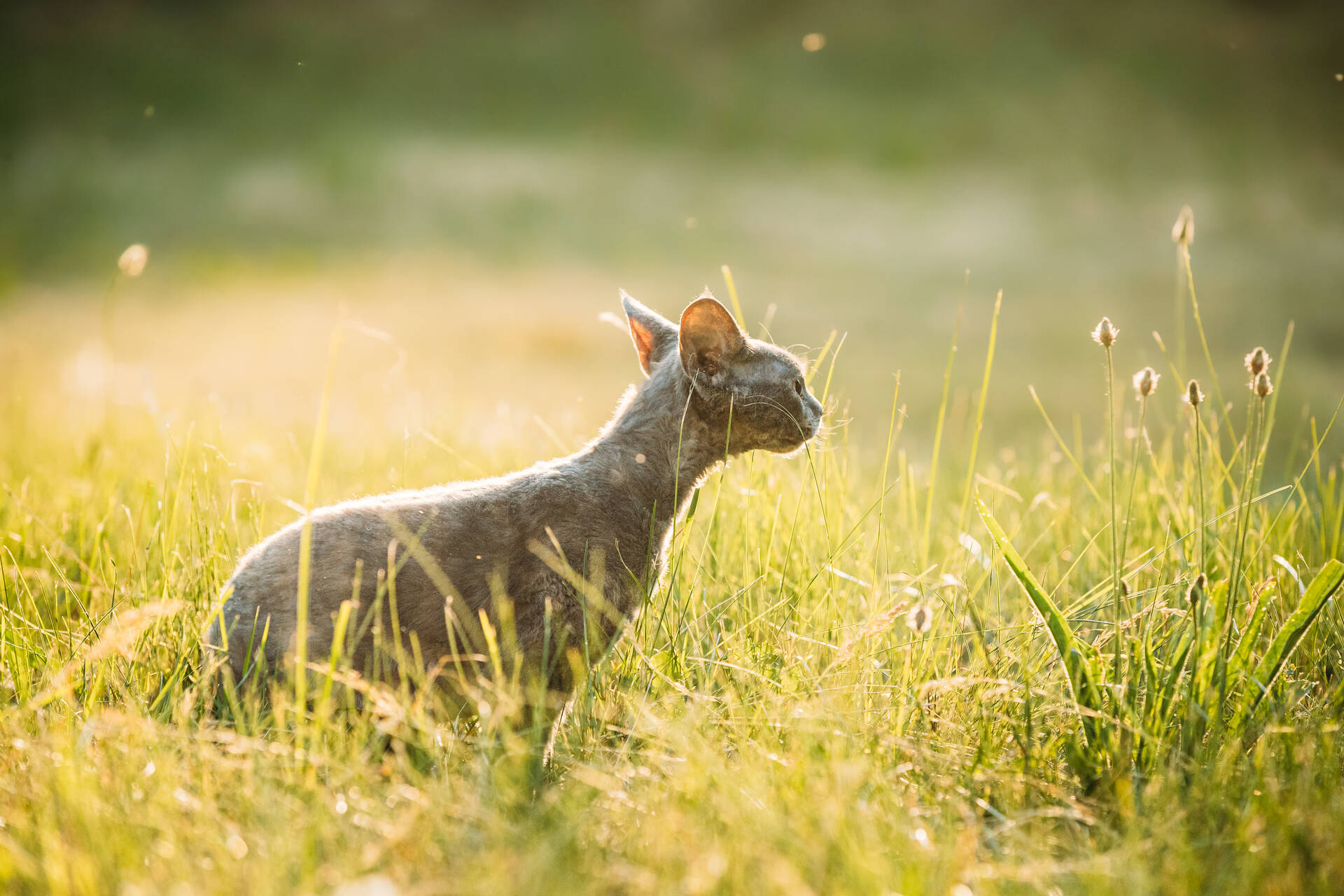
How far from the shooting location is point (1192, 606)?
213 centimetres

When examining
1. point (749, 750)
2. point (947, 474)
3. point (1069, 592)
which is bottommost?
point (947, 474)

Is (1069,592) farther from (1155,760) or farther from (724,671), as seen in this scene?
(724,671)

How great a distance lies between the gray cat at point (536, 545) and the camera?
8.20ft

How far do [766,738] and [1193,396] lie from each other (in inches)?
56.2

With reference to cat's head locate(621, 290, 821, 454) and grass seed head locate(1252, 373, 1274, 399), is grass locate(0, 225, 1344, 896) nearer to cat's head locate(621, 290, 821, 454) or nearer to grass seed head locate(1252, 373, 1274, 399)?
grass seed head locate(1252, 373, 1274, 399)

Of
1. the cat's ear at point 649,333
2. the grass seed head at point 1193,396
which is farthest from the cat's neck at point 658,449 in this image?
the grass seed head at point 1193,396

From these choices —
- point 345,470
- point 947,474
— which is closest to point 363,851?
point 345,470

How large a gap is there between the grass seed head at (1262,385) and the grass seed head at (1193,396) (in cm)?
13

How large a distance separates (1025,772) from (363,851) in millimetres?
1621

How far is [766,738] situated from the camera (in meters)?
2.22

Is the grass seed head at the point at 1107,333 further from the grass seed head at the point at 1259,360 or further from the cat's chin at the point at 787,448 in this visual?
the cat's chin at the point at 787,448

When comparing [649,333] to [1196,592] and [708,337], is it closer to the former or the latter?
[708,337]

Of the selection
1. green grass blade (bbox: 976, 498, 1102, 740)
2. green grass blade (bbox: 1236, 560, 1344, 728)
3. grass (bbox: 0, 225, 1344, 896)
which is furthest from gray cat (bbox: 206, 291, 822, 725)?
green grass blade (bbox: 1236, 560, 1344, 728)

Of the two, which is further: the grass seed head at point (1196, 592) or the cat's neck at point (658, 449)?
the cat's neck at point (658, 449)
